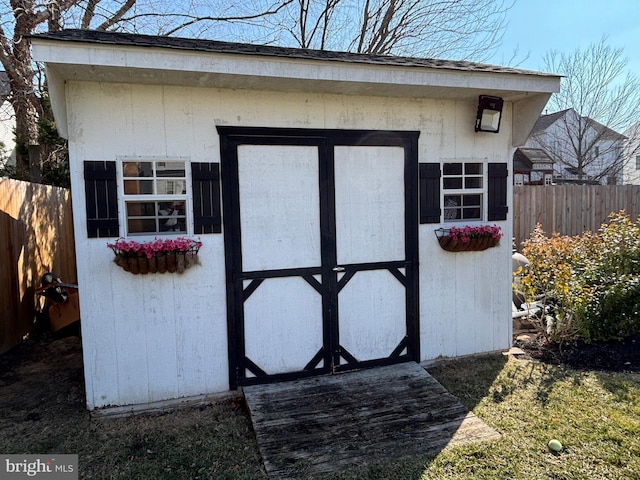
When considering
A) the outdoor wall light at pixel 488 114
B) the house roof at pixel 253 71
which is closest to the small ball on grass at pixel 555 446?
the outdoor wall light at pixel 488 114

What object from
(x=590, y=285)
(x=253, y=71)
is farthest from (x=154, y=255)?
(x=590, y=285)

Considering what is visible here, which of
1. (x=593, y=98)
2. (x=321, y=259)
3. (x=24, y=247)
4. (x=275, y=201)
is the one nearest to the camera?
(x=275, y=201)

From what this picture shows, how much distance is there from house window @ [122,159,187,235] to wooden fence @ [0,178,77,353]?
2.57m

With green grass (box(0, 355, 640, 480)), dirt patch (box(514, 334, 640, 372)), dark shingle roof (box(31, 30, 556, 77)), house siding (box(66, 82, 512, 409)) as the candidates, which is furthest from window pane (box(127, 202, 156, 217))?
dirt patch (box(514, 334, 640, 372))

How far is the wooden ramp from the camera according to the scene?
8.69ft

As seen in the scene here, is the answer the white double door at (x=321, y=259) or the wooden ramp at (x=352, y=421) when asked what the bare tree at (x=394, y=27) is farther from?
the wooden ramp at (x=352, y=421)

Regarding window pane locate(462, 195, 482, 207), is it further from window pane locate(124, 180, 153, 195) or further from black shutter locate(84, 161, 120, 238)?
black shutter locate(84, 161, 120, 238)

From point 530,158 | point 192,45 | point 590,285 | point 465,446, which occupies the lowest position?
point 465,446

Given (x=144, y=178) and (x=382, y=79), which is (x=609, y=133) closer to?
(x=382, y=79)

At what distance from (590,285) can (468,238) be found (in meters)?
1.80

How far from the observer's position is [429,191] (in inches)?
156

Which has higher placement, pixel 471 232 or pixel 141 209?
pixel 141 209

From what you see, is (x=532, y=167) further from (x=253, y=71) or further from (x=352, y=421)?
(x=352, y=421)

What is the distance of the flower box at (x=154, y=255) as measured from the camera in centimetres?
309
